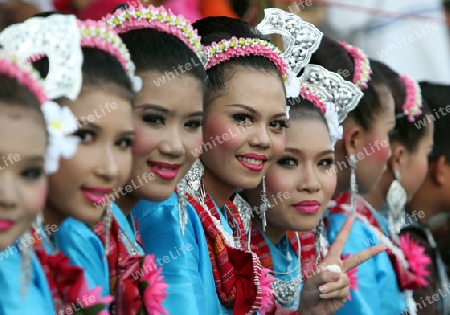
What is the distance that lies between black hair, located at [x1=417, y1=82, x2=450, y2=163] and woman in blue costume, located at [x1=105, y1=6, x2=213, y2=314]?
2.39 meters

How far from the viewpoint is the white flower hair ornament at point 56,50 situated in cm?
226

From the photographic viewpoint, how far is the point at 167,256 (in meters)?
2.82

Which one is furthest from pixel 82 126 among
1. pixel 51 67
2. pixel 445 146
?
pixel 445 146

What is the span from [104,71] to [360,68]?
1823 mm

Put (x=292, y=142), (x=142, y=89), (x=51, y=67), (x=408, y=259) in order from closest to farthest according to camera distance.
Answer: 1. (x=51, y=67)
2. (x=142, y=89)
3. (x=292, y=142)
4. (x=408, y=259)

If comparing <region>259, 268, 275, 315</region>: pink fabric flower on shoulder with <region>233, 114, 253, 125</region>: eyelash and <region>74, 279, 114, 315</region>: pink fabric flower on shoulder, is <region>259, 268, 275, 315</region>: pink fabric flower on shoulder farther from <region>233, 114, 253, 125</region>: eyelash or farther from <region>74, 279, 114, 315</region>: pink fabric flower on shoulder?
<region>74, 279, 114, 315</region>: pink fabric flower on shoulder

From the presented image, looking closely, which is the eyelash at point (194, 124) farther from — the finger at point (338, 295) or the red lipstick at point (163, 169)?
the finger at point (338, 295)

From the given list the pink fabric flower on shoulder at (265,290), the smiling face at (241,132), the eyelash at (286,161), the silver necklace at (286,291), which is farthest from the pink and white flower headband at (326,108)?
the pink fabric flower on shoulder at (265,290)

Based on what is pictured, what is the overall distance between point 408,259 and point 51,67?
2.51m

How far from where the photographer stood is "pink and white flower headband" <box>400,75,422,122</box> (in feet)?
14.5

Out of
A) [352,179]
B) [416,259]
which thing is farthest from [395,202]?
[352,179]

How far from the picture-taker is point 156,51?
107 inches

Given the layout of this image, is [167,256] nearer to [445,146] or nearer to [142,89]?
[142,89]

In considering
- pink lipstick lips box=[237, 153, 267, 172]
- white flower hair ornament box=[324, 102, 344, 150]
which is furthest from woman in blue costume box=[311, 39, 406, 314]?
pink lipstick lips box=[237, 153, 267, 172]
